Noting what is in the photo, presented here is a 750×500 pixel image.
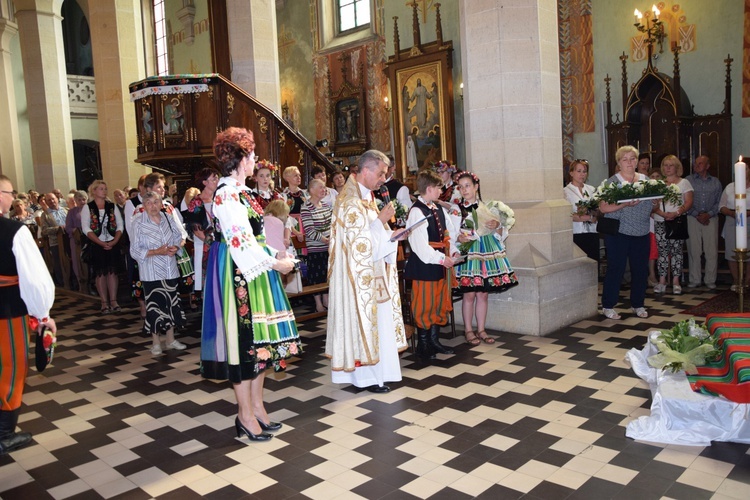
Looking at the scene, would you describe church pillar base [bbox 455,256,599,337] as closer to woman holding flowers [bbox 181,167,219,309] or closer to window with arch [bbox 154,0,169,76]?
woman holding flowers [bbox 181,167,219,309]

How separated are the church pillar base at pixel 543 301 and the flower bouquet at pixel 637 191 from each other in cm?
80

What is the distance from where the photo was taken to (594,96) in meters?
11.7

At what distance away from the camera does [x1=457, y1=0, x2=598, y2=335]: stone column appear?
6.10m

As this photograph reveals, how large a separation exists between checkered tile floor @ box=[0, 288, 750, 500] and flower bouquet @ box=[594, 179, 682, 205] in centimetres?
137

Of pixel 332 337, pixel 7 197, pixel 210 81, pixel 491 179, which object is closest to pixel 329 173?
pixel 210 81

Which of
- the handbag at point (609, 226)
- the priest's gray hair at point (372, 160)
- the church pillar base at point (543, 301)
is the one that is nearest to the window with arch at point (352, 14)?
the handbag at point (609, 226)

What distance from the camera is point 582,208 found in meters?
6.59

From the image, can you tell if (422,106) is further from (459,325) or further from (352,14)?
(459,325)

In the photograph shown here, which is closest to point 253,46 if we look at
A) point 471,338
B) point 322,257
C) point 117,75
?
point 322,257

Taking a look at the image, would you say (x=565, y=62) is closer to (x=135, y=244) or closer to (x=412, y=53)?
(x=412, y=53)

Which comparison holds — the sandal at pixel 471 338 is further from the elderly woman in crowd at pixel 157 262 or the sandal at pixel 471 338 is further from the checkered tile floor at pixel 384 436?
the elderly woman in crowd at pixel 157 262

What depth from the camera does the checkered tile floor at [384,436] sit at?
3236 millimetres

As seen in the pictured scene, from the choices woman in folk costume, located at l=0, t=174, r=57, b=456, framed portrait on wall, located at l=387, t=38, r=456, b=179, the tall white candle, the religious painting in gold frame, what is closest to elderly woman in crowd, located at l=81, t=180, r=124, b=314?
woman in folk costume, located at l=0, t=174, r=57, b=456

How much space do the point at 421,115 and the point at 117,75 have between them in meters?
6.58
